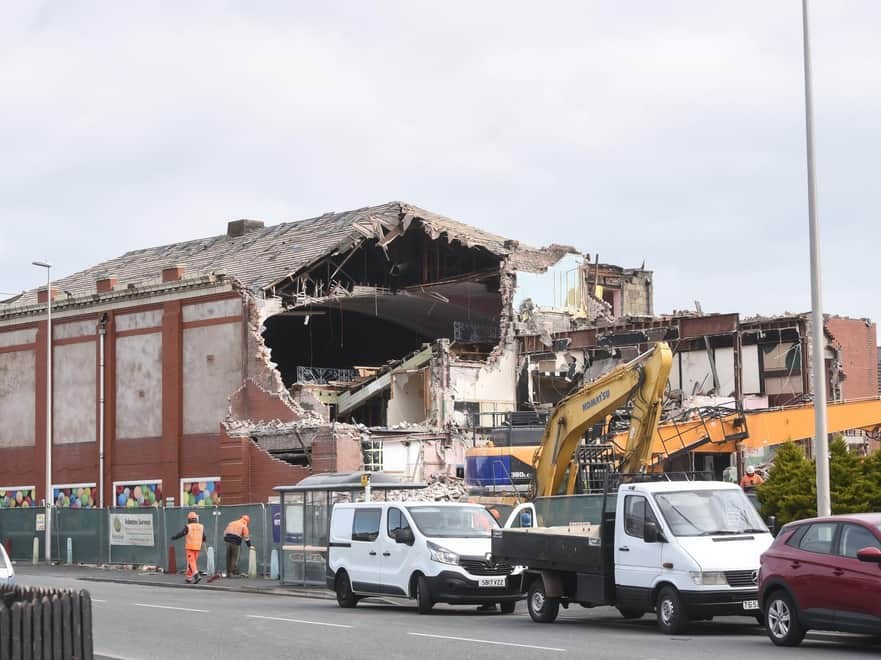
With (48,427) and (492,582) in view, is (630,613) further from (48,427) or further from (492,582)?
(48,427)

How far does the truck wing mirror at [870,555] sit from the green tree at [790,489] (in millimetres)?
12027

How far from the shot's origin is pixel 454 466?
46219 mm

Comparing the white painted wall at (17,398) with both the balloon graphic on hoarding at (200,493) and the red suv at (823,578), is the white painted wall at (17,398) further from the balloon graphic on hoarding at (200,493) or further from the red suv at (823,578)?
the red suv at (823,578)

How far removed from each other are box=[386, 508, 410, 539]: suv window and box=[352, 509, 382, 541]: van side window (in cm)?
35

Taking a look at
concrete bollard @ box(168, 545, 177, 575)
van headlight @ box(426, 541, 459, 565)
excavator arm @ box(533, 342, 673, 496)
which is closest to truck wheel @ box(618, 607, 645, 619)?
van headlight @ box(426, 541, 459, 565)

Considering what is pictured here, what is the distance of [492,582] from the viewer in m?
23.3

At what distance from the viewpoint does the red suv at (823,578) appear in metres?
15.5

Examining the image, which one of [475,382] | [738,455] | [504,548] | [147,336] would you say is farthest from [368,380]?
[504,548]

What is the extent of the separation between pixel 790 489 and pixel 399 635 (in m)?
11.6

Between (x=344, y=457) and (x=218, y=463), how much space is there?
6802mm

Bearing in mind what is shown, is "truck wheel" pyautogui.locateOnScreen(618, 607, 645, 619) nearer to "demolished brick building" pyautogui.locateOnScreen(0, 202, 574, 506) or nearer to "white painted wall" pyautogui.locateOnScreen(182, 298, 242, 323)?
"demolished brick building" pyautogui.locateOnScreen(0, 202, 574, 506)

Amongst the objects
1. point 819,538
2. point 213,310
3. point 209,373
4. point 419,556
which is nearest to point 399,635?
point 419,556

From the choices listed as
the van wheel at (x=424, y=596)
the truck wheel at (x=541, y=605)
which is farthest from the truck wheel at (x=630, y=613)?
the van wheel at (x=424, y=596)

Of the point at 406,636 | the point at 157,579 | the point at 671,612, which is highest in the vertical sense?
the point at 671,612
